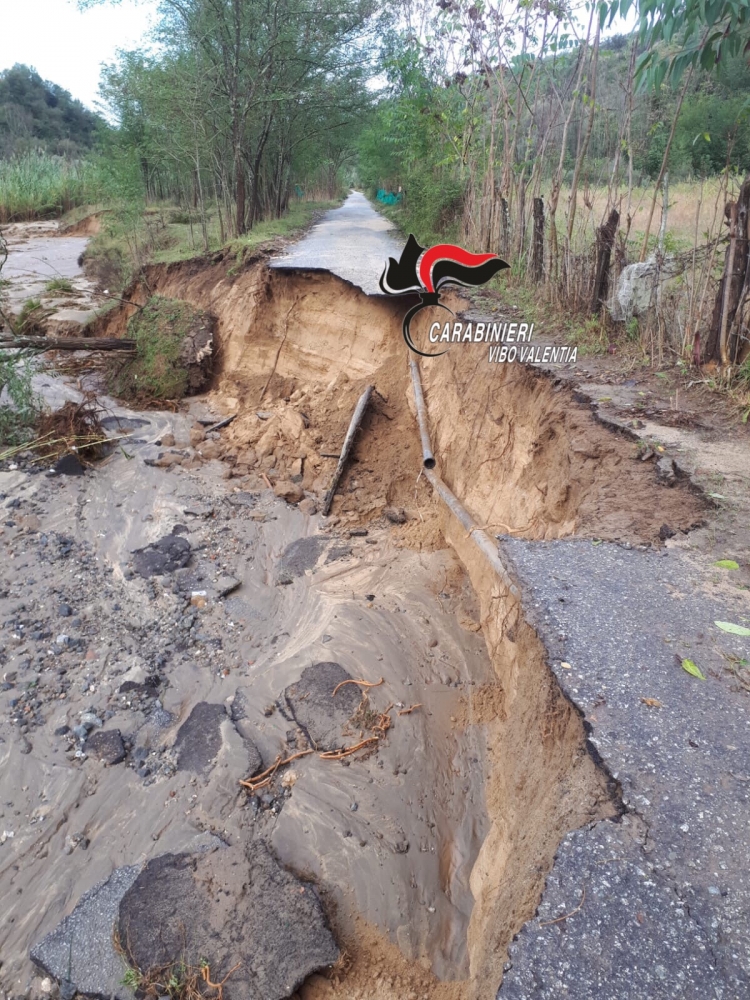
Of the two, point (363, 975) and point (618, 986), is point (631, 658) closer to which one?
point (618, 986)

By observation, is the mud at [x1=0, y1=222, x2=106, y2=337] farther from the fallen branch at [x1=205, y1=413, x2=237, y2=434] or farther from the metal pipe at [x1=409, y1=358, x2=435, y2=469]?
the metal pipe at [x1=409, y1=358, x2=435, y2=469]

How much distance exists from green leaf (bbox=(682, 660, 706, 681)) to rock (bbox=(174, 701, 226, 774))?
10.1ft

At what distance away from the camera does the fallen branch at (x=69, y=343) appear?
9.19 m

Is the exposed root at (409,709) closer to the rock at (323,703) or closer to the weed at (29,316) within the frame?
the rock at (323,703)

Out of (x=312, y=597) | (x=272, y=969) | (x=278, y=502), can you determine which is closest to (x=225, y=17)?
(x=278, y=502)

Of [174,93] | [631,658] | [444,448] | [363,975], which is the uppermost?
[174,93]

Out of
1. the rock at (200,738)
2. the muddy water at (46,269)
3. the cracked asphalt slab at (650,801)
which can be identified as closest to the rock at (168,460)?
the rock at (200,738)

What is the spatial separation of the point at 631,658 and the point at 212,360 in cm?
921

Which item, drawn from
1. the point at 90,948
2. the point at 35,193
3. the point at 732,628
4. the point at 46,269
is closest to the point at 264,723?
the point at 90,948

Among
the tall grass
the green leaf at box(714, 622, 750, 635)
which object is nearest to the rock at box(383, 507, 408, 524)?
the green leaf at box(714, 622, 750, 635)

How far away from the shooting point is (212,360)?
10.4 meters

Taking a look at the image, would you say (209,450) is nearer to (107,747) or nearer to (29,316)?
(107,747)

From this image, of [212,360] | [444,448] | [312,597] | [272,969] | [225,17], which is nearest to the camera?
[272,969]

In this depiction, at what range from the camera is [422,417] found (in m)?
7.34
